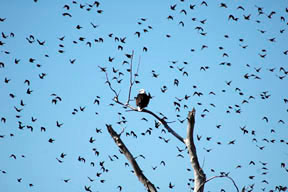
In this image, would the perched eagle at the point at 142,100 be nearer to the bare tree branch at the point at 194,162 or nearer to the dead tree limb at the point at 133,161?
the dead tree limb at the point at 133,161

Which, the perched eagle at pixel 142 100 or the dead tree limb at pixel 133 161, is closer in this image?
the dead tree limb at pixel 133 161

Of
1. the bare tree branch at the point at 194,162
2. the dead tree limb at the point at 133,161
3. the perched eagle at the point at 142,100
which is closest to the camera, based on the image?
the bare tree branch at the point at 194,162

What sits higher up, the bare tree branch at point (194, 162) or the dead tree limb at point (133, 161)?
the dead tree limb at point (133, 161)

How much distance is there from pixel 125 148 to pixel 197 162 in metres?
2.64

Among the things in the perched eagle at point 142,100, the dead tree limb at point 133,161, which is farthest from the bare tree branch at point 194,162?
the perched eagle at point 142,100

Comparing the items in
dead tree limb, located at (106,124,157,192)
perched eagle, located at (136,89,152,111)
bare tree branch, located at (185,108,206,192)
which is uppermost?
perched eagle, located at (136,89,152,111)

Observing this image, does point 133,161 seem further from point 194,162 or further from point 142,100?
point 142,100

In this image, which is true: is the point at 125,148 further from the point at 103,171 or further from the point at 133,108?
the point at 103,171

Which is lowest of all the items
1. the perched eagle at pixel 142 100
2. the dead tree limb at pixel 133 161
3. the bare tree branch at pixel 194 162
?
the bare tree branch at pixel 194 162

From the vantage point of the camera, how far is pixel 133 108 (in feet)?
48.4

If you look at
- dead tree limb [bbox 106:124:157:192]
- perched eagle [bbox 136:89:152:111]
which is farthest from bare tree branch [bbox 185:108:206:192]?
perched eagle [bbox 136:89:152:111]

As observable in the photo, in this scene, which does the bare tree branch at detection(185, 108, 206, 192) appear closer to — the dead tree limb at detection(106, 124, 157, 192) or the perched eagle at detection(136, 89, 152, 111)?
the dead tree limb at detection(106, 124, 157, 192)

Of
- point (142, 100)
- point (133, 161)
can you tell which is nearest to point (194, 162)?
point (133, 161)

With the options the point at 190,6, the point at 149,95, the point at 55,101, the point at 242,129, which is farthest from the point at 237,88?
the point at 55,101
